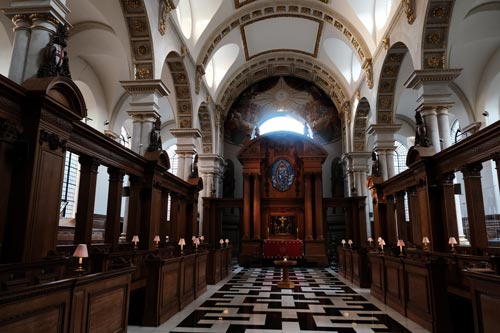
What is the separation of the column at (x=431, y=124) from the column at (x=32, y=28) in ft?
29.7

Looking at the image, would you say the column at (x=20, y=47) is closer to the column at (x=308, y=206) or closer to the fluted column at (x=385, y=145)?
the fluted column at (x=385, y=145)

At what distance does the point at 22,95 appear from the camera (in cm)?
517

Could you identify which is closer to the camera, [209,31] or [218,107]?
[209,31]

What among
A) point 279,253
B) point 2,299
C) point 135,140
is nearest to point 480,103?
point 279,253

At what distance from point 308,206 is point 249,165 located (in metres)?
3.80

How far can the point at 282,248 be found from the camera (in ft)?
55.6

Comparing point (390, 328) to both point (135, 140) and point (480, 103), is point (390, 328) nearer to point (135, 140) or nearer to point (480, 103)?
point (135, 140)

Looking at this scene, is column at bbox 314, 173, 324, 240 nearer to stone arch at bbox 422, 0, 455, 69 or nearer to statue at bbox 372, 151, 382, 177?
statue at bbox 372, 151, 382, 177

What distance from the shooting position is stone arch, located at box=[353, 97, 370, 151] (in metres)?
18.5

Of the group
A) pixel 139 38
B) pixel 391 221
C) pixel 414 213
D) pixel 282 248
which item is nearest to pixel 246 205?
pixel 282 248

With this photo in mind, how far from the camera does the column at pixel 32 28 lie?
18.8 ft

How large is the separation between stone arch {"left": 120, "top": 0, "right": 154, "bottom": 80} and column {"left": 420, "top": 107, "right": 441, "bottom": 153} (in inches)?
314

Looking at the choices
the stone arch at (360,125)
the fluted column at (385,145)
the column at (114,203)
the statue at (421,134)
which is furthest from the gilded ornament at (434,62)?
the column at (114,203)

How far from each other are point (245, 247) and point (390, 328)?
1252cm
